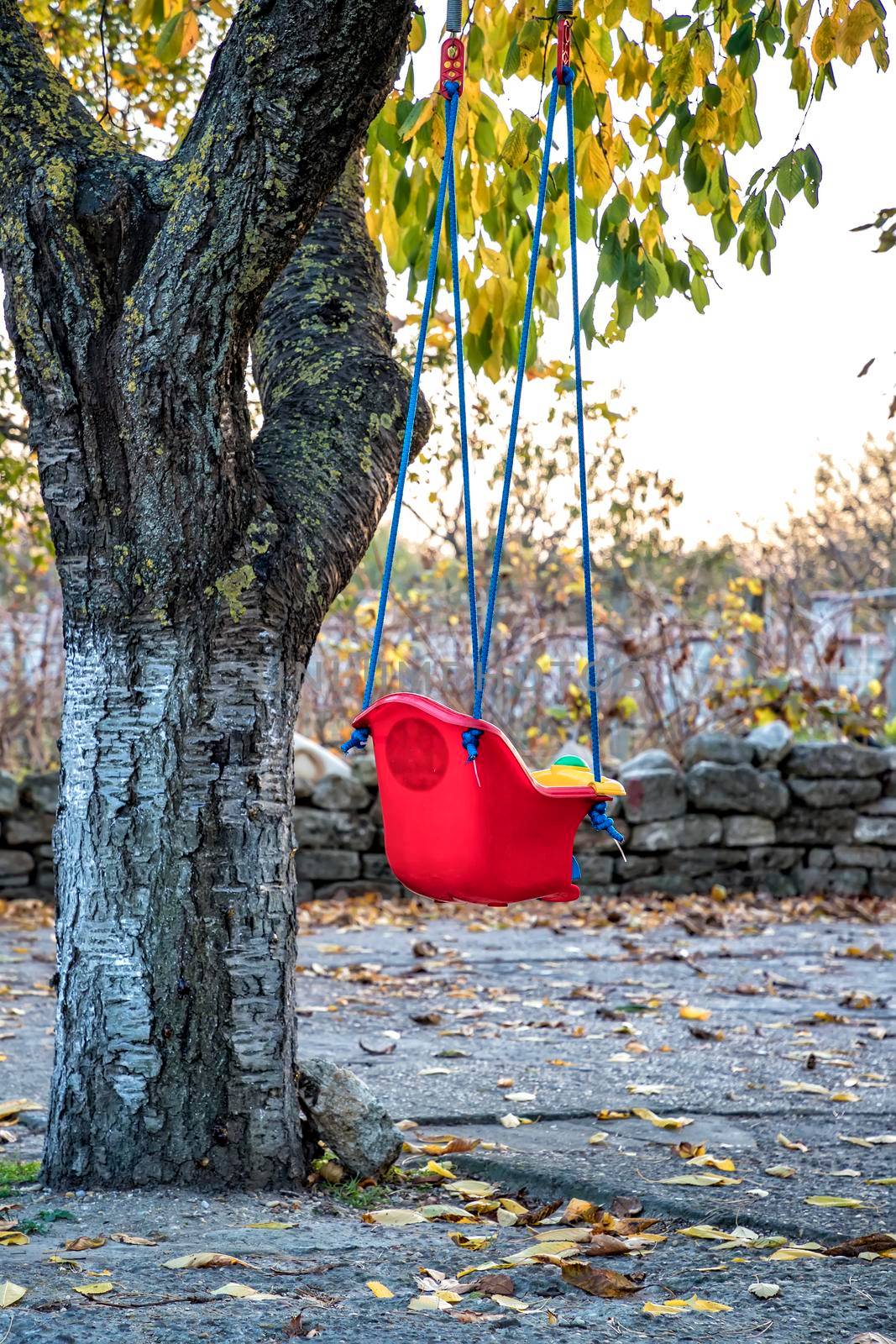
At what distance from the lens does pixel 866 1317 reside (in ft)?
6.96

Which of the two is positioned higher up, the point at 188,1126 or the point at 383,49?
the point at 383,49

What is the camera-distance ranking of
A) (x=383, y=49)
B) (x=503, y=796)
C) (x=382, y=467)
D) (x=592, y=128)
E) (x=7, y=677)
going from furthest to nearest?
(x=7, y=677) → (x=592, y=128) → (x=382, y=467) → (x=383, y=49) → (x=503, y=796)

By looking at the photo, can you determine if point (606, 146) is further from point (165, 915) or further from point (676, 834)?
point (676, 834)

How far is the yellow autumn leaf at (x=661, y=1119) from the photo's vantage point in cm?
344

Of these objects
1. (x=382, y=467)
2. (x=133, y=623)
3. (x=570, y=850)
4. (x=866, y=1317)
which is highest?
(x=382, y=467)

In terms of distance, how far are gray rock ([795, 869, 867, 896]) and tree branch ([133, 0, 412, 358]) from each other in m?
7.21

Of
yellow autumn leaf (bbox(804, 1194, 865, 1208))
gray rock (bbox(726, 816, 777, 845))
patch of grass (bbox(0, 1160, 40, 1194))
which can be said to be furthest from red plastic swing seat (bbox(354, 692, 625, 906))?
gray rock (bbox(726, 816, 777, 845))

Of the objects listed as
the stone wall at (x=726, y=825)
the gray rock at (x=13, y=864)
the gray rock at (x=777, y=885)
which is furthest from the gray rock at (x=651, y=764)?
the gray rock at (x=13, y=864)

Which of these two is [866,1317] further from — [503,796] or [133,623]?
[133,623]

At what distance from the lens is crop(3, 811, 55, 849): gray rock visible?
7770 mm

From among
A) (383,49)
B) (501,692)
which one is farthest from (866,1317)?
(501,692)

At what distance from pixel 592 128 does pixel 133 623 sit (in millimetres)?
2285

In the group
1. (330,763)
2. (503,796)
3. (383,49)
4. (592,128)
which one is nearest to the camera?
(503,796)

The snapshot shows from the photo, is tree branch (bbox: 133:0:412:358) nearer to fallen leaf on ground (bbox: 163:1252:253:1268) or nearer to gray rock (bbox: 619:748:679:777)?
fallen leaf on ground (bbox: 163:1252:253:1268)
